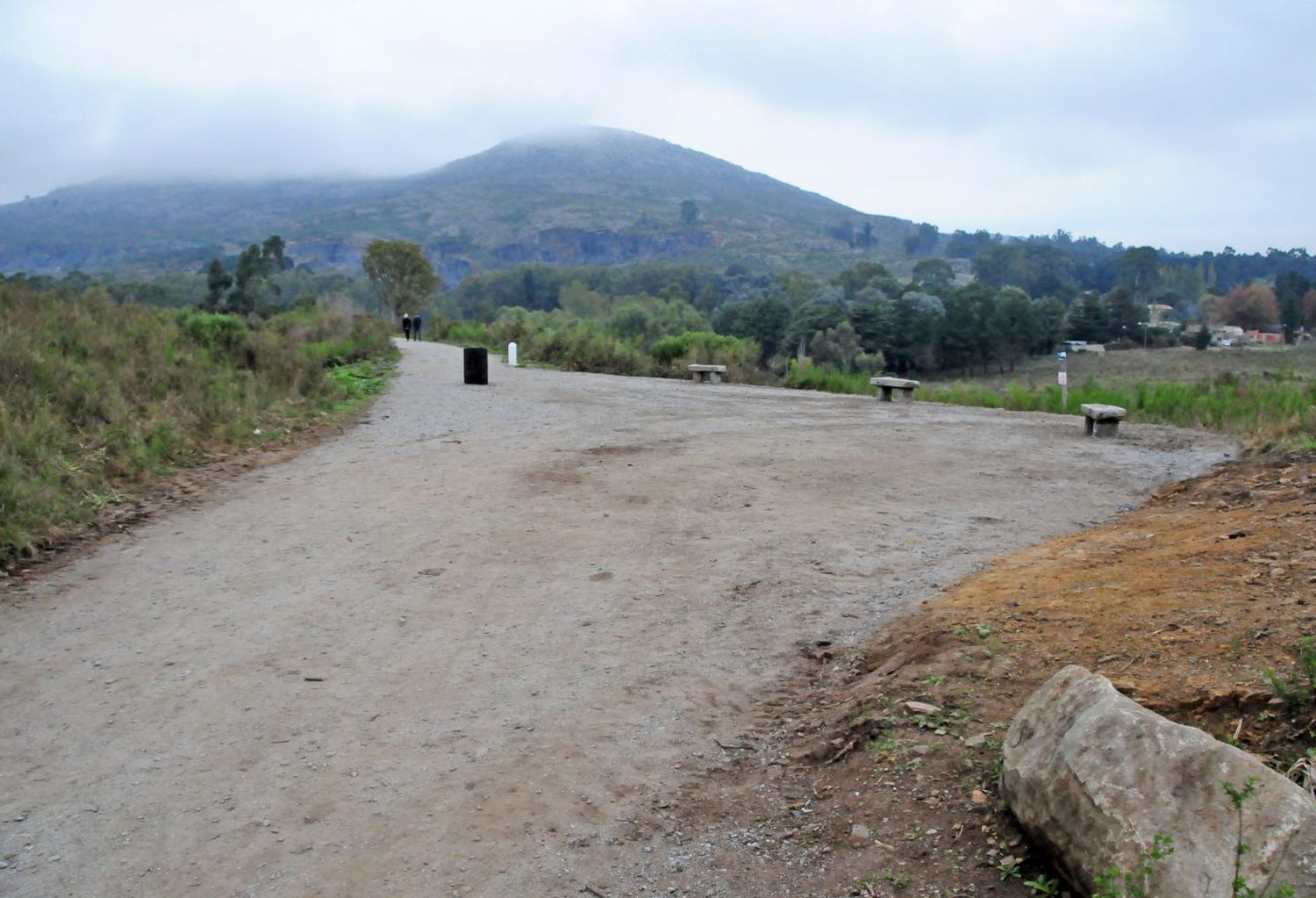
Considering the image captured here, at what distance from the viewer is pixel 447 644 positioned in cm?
534

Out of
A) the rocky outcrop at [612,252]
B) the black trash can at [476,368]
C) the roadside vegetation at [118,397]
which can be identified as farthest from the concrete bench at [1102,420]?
the rocky outcrop at [612,252]

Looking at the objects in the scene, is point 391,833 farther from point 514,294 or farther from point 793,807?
point 514,294

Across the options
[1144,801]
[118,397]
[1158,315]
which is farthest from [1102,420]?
[1158,315]

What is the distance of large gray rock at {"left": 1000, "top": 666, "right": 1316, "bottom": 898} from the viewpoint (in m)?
2.50

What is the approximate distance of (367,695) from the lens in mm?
4715

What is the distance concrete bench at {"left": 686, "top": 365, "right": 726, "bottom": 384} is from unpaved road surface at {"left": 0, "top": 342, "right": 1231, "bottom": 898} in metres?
11.0

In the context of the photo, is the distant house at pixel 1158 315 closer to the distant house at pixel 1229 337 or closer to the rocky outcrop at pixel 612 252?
the distant house at pixel 1229 337

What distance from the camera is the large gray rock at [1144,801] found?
250 cm

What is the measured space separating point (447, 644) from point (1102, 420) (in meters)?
9.63

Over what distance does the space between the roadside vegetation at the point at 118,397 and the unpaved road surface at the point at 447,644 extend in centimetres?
82

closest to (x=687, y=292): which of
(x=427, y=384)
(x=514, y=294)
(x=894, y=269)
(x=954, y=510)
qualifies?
(x=514, y=294)

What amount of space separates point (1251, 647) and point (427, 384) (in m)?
16.7

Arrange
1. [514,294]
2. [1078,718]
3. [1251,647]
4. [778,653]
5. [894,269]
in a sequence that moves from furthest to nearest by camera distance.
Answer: [894,269]
[514,294]
[778,653]
[1251,647]
[1078,718]

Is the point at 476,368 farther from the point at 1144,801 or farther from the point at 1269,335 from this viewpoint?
the point at 1269,335
